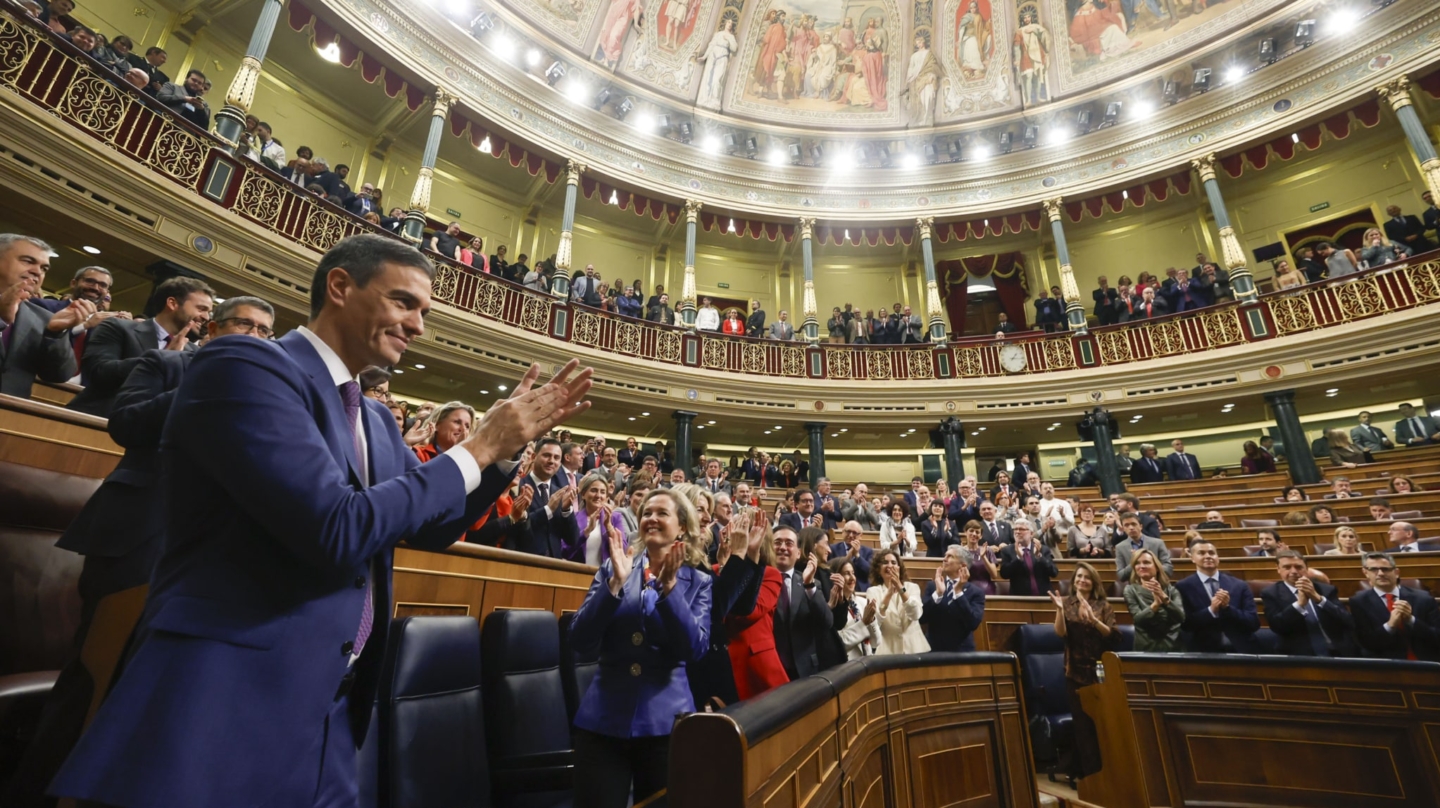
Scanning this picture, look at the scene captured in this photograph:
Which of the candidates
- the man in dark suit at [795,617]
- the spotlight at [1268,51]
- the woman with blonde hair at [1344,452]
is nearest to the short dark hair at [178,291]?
the man in dark suit at [795,617]

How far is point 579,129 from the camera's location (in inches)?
463

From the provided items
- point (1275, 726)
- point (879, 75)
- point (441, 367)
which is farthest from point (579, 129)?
→ point (1275, 726)

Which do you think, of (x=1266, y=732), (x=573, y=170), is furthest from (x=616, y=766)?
(x=573, y=170)

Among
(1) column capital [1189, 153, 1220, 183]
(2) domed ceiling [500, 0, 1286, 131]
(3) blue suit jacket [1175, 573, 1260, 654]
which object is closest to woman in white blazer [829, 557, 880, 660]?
(3) blue suit jacket [1175, 573, 1260, 654]

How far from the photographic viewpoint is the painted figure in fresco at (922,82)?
45.3ft

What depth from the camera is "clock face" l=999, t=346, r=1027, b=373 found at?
37.8 feet

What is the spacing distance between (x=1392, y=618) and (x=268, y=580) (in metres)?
5.27

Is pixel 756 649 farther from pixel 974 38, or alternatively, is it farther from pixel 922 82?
pixel 974 38

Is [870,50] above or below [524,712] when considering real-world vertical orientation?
above

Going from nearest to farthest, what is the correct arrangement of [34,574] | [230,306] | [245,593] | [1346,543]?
[245,593]
[34,574]
[230,306]
[1346,543]

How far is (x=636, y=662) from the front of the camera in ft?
6.02

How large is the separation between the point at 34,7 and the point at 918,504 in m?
10.0

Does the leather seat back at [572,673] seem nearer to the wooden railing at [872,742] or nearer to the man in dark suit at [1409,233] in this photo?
the wooden railing at [872,742]

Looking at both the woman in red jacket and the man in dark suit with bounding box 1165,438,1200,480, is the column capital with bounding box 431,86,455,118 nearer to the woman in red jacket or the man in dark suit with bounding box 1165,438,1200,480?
the woman in red jacket
